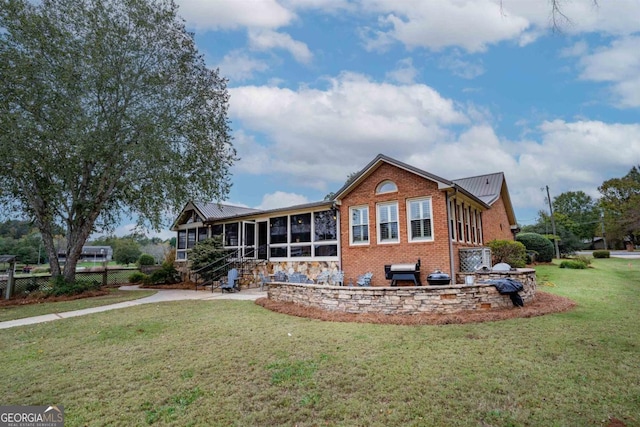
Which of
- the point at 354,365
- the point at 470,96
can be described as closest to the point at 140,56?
the point at 470,96

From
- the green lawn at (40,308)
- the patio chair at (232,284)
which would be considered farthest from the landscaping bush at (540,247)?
the green lawn at (40,308)

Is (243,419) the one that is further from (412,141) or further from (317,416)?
(412,141)

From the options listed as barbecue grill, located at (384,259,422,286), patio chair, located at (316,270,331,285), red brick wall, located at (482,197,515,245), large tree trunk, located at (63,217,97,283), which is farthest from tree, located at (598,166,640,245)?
large tree trunk, located at (63,217,97,283)

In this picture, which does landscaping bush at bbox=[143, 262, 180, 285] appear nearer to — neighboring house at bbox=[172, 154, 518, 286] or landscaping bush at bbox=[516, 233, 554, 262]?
neighboring house at bbox=[172, 154, 518, 286]

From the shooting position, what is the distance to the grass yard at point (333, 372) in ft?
10.8

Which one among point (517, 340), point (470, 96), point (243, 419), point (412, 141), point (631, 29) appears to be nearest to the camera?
point (243, 419)

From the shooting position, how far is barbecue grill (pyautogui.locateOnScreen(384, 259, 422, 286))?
36.4 feet

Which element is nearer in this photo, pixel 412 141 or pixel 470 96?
pixel 470 96

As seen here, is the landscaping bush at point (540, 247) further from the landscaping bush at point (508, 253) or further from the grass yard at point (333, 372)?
the grass yard at point (333, 372)

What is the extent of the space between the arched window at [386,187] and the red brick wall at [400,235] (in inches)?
4.9

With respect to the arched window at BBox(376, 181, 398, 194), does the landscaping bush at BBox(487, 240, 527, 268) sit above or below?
below

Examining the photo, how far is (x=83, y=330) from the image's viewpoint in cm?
705

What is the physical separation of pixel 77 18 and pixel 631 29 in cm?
1739

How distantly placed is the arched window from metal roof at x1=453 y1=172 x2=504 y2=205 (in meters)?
7.30
